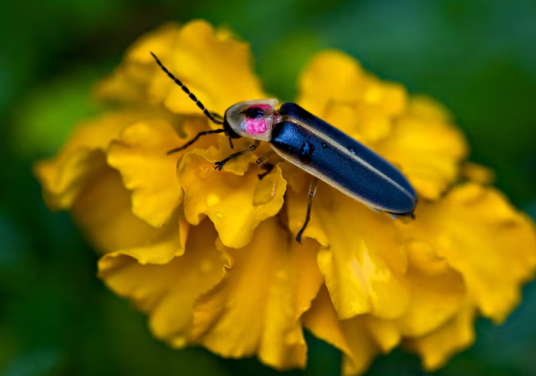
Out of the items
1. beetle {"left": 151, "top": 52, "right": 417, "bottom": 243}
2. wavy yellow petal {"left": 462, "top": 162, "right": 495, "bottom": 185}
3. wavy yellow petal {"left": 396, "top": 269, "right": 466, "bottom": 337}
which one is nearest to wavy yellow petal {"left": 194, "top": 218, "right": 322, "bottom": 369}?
beetle {"left": 151, "top": 52, "right": 417, "bottom": 243}

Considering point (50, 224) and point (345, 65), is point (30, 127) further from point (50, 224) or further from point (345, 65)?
point (345, 65)

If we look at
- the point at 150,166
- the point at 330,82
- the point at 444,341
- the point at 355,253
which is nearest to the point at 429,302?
the point at 444,341

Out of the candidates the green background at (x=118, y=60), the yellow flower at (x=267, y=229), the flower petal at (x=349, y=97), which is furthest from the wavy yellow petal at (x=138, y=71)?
the green background at (x=118, y=60)

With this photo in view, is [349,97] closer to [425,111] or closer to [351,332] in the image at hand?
[425,111]

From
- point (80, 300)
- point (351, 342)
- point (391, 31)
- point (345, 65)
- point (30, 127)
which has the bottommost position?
point (80, 300)

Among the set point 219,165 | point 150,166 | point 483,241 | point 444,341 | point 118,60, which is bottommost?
point 118,60

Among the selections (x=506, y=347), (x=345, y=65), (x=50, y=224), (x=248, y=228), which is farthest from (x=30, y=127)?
(x=506, y=347)

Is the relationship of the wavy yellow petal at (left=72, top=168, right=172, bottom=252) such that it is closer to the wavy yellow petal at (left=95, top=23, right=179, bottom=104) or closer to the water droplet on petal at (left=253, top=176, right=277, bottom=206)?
the wavy yellow petal at (left=95, top=23, right=179, bottom=104)

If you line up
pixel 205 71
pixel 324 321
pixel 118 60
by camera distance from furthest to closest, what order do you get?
pixel 118 60
pixel 205 71
pixel 324 321
